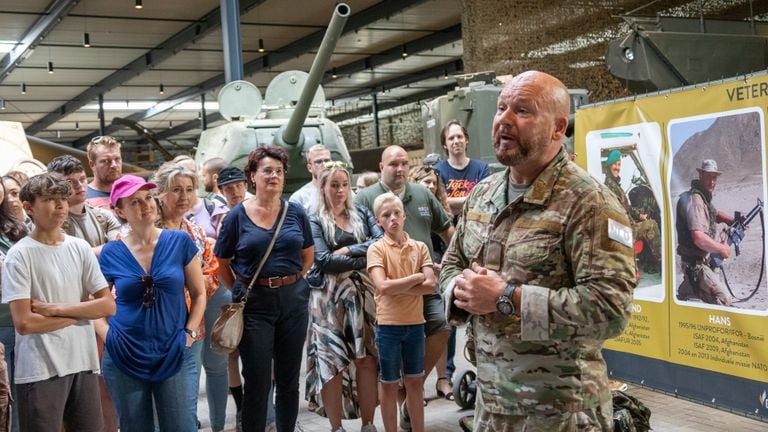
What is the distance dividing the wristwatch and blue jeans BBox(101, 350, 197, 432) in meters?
2.30

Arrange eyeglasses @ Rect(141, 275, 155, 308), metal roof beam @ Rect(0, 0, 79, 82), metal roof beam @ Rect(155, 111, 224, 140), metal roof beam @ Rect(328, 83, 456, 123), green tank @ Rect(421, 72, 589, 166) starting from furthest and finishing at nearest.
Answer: metal roof beam @ Rect(155, 111, 224, 140)
metal roof beam @ Rect(328, 83, 456, 123)
metal roof beam @ Rect(0, 0, 79, 82)
green tank @ Rect(421, 72, 589, 166)
eyeglasses @ Rect(141, 275, 155, 308)

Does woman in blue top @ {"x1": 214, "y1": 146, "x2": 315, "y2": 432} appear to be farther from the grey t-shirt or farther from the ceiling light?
the ceiling light

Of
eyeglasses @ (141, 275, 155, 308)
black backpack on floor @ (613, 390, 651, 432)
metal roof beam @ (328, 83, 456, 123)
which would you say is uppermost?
metal roof beam @ (328, 83, 456, 123)

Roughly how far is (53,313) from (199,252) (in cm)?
129

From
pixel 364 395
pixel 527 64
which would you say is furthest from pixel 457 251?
pixel 527 64

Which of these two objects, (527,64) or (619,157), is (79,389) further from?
(527,64)

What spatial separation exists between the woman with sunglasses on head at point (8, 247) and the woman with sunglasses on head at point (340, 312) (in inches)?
72.5

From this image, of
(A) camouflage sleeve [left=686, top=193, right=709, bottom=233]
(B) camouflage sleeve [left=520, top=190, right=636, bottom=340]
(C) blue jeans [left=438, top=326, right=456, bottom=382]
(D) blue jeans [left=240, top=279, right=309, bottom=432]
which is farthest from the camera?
(C) blue jeans [left=438, top=326, right=456, bottom=382]

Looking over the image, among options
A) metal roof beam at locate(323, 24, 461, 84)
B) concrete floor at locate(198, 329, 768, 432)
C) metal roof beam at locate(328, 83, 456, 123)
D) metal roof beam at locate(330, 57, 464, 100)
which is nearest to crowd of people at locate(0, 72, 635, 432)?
concrete floor at locate(198, 329, 768, 432)

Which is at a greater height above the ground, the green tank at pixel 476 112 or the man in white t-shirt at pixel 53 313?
the green tank at pixel 476 112

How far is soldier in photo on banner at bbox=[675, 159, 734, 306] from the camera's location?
203 inches

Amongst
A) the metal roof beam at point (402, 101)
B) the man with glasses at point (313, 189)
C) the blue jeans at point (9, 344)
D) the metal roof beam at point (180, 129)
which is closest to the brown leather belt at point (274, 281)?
the man with glasses at point (313, 189)

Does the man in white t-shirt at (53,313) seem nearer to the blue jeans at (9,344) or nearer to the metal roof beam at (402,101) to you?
the blue jeans at (9,344)

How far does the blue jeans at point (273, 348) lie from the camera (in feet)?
16.8
